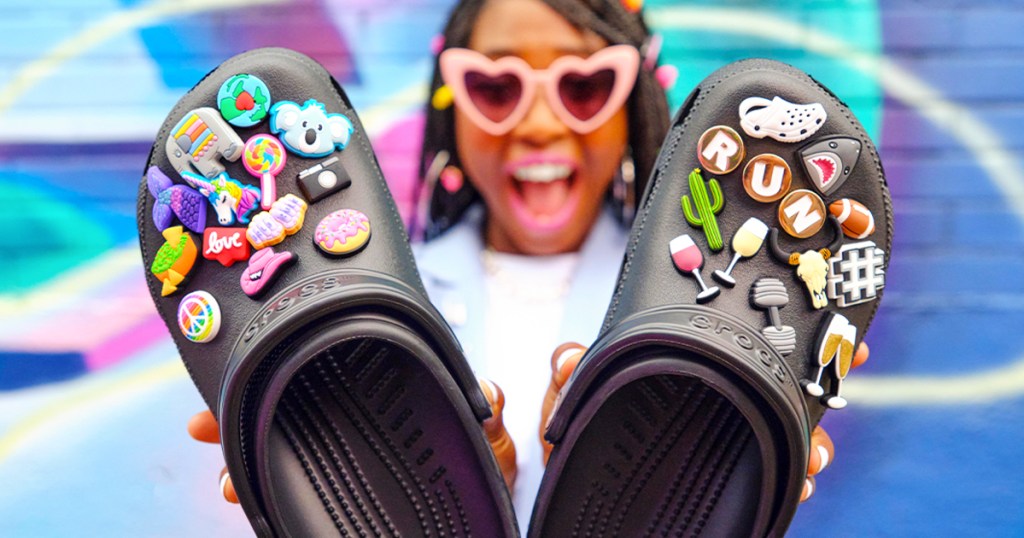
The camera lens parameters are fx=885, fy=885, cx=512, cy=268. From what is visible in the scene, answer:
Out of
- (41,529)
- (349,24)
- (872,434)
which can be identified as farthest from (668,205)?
(41,529)

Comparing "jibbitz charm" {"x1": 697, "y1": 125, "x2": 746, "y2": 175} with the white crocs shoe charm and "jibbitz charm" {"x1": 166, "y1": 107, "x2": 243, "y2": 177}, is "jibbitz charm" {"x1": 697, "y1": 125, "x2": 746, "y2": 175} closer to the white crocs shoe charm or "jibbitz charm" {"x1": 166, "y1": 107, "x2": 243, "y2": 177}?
the white crocs shoe charm

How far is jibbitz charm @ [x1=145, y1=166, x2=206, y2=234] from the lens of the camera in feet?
3.22

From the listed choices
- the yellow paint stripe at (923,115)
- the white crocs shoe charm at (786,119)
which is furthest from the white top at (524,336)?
the yellow paint stripe at (923,115)

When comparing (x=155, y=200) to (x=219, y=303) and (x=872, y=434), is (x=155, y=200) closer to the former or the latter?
(x=219, y=303)

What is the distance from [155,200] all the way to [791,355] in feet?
2.39

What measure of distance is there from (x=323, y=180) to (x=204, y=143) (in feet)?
0.44

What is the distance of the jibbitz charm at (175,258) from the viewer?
1.00 meters

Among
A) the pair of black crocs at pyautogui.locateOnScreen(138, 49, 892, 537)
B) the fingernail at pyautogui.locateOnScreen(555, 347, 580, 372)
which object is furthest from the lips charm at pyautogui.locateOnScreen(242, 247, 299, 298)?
the fingernail at pyautogui.locateOnScreen(555, 347, 580, 372)

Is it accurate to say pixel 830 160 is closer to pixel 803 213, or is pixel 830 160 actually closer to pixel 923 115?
pixel 803 213

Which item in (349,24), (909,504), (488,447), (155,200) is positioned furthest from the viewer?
(349,24)

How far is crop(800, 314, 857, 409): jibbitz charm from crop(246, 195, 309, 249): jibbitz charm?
1.91 ft

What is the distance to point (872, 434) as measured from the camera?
1674 mm

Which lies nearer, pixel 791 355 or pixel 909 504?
pixel 791 355

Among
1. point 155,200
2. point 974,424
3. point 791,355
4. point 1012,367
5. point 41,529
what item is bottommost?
point 41,529
